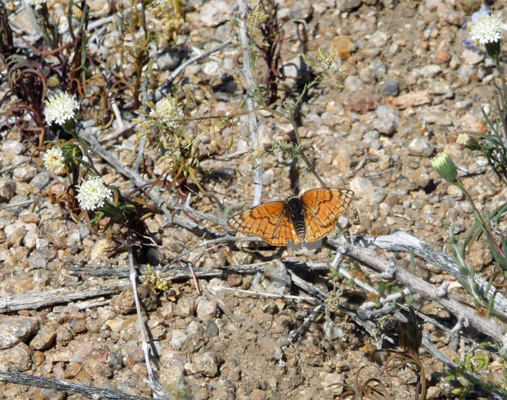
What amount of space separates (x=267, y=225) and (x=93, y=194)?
2.90ft

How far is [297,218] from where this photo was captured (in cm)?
247

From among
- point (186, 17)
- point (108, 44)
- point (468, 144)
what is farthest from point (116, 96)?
point (468, 144)

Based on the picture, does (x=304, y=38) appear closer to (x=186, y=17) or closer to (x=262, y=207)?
(x=186, y=17)

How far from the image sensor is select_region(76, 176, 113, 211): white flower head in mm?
2635

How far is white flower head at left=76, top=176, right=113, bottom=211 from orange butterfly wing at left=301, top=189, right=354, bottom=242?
1001 mm

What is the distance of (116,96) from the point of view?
3.57m

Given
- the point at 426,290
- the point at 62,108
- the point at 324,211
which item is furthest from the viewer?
the point at 62,108

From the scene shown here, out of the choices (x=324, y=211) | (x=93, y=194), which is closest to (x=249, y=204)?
(x=324, y=211)

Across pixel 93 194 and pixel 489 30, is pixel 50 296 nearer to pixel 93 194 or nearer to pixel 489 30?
pixel 93 194

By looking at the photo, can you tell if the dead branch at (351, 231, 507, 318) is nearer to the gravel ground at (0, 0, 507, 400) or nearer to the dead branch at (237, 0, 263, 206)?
the gravel ground at (0, 0, 507, 400)

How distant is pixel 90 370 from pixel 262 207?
1.10 metres

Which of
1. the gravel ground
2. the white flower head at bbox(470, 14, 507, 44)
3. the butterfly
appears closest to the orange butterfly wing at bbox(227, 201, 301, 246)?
the butterfly

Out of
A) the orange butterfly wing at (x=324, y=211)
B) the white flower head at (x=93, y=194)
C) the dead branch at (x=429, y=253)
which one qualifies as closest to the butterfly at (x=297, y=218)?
the orange butterfly wing at (x=324, y=211)

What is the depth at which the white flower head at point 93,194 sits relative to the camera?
2635 millimetres
